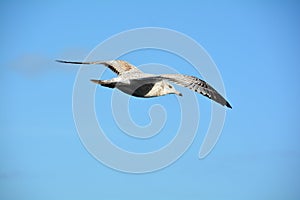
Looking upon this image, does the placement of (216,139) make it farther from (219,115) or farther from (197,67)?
(197,67)

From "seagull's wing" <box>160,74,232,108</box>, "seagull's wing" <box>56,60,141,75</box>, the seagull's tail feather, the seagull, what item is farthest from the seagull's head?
"seagull's wing" <box>56,60,141,75</box>

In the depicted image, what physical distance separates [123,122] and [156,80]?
3347 mm

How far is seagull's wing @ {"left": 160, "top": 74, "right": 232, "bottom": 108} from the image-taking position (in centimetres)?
2134

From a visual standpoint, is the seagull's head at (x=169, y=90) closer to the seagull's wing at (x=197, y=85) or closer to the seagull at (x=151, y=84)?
the seagull at (x=151, y=84)

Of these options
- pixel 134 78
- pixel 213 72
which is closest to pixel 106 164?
pixel 134 78

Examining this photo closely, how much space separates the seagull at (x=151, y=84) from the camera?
2166 centimetres

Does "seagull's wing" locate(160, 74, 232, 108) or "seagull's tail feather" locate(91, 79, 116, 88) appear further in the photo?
"seagull's tail feather" locate(91, 79, 116, 88)

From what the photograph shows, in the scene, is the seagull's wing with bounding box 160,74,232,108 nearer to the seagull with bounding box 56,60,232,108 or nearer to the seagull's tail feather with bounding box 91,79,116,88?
the seagull with bounding box 56,60,232,108

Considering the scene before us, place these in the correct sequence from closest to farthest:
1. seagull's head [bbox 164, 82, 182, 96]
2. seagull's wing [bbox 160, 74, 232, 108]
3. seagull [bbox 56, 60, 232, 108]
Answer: seagull's wing [bbox 160, 74, 232, 108] < seagull [bbox 56, 60, 232, 108] < seagull's head [bbox 164, 82, 182, 96]

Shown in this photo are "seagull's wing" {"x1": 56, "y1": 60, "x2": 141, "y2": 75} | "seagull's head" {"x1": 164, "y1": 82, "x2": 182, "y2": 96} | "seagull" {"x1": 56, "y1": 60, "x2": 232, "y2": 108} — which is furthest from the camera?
"seagull's wing" {"x1": 56, "y1": 60, "x2": 141, "y2": 75}

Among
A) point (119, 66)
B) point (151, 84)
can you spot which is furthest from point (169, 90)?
point (119, 66)

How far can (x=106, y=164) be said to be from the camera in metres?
25.8

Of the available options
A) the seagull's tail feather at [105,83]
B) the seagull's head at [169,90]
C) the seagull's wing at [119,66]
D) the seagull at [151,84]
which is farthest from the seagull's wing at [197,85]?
the seagull's wing at [119,66]

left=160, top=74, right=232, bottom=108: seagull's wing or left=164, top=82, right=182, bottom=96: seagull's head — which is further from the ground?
left=164, top=82, right=182, bottom=96: seagull's head
